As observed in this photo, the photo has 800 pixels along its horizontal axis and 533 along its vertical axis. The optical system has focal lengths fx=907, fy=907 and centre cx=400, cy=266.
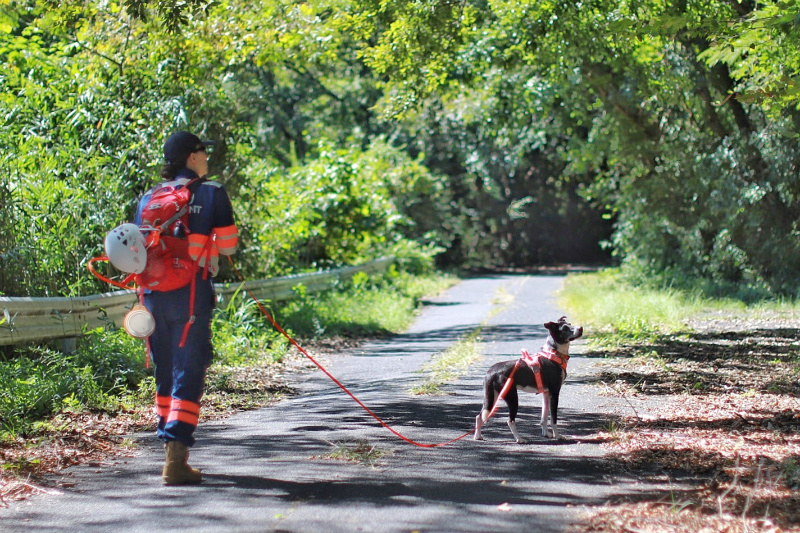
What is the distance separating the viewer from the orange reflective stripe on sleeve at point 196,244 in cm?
531

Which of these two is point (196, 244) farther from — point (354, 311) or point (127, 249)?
point (354, 311)

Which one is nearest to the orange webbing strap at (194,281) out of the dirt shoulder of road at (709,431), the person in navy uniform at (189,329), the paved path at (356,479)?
the person in navy uniform at (189,329)

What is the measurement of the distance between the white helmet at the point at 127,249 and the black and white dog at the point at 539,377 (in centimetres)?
246

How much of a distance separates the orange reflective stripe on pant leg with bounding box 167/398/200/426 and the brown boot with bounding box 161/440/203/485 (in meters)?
0.14

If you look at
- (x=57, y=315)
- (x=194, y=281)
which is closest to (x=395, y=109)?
(x=57, y=315)

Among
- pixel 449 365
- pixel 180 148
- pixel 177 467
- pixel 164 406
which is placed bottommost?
pixel 449 365

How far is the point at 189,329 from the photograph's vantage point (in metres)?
5.31

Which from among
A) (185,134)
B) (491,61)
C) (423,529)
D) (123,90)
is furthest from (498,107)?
(423,529)

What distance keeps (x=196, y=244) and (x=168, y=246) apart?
0.52 feet

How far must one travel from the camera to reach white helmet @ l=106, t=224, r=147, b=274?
5.02 m

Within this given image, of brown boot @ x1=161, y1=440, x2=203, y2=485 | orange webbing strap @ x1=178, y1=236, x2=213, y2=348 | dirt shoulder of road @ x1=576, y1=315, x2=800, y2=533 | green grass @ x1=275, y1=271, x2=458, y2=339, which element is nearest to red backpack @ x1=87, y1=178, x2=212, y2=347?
orange webbing strap @ x1=178, y1=236, x2=213, y2=348

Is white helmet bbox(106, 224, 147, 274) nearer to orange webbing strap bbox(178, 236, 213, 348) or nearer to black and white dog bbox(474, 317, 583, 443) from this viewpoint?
orange webbing strap bbox(178, 236, 213, 348)

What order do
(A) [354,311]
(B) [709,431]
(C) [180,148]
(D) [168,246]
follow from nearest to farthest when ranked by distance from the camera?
(D) [168,246] < (C) [180,148] < (B) [709,431] < (A) [354,311]

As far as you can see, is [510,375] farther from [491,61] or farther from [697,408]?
[491,61]
